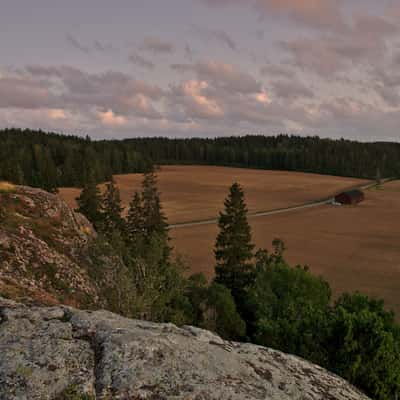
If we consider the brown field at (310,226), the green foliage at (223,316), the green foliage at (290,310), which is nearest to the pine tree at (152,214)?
the brown field at (310,226)

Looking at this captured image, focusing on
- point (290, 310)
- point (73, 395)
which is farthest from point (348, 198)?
point (73, 395)

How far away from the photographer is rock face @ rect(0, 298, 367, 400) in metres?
6.38

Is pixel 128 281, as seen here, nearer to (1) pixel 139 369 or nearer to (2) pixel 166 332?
(2) pixel 166 332

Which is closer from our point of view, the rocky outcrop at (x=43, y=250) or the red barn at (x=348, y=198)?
the rocky outcrop at (x=43, y=250)

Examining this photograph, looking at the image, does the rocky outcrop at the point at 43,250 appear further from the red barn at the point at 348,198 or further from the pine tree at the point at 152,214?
the red barn at the point at 348,198

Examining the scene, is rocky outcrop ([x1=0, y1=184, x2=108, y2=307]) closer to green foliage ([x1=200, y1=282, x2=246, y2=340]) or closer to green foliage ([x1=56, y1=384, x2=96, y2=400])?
green foliage ([x1=56, y1=384, x2=96, y2=400])

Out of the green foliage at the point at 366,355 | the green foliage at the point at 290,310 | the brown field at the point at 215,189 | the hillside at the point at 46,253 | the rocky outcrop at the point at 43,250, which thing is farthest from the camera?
the brown field at the point at 215,189

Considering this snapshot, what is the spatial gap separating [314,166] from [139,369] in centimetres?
19954

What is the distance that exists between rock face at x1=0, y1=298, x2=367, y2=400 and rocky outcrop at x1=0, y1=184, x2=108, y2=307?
3749 millimetres

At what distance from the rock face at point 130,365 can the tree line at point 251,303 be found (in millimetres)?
4226

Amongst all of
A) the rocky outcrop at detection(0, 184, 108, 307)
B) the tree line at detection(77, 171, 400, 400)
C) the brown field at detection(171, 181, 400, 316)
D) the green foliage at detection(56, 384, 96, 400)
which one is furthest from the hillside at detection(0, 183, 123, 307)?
the brown field at detection(171, 181, 400, 316)

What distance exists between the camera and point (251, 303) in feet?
91.5

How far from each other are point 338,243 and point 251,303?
41743 millimetres

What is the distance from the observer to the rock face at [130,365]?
638 cm
